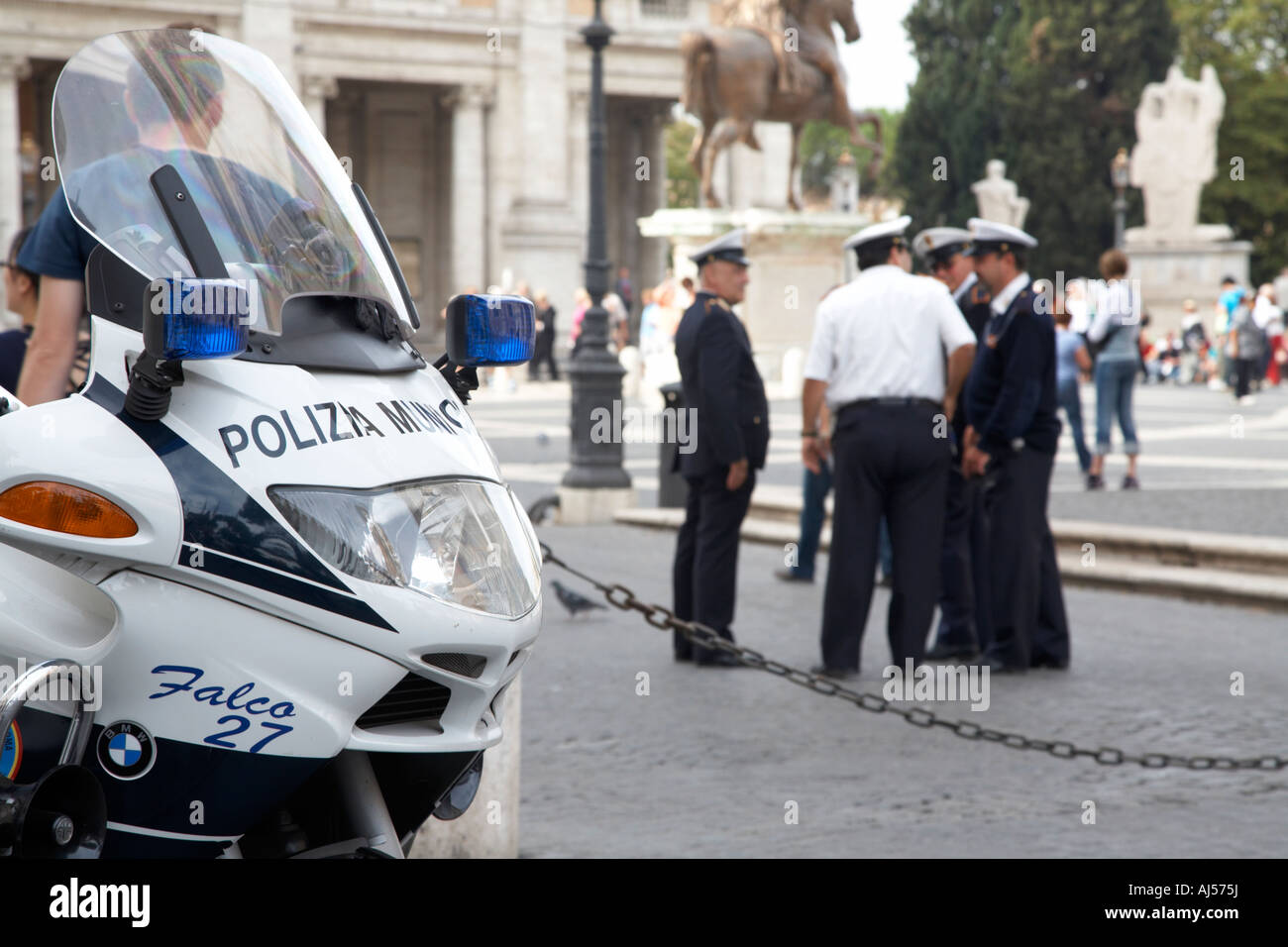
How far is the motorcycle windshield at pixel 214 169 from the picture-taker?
3.18 metres

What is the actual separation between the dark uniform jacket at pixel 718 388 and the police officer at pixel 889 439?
14.3 inches

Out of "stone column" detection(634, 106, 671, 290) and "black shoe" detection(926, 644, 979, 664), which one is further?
"stone column" detection(634, 106, 671, 290)

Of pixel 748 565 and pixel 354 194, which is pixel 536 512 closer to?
pixel 748 565

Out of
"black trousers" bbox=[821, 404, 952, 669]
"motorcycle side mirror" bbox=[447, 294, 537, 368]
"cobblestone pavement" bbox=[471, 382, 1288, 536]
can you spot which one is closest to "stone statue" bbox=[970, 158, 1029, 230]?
"cobblestone pavement" bbox=[471, 382, 1288, 536]

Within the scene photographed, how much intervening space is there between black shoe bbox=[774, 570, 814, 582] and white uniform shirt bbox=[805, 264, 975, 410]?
11.0 ft

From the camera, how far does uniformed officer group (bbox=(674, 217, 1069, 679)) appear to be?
7824 millimetres

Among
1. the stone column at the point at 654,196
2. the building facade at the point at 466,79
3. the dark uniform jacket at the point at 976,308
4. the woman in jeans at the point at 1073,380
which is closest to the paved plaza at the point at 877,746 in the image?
the dark uniform jacket at the point at 976,308

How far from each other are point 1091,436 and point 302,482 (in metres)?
19.7

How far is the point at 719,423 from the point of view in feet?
26.6

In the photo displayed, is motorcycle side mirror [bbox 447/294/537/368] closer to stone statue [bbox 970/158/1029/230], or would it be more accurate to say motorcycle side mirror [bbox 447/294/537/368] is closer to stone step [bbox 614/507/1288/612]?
stone step [bbox 614/507/1288/612]

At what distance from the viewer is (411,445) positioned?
3062 millimetres

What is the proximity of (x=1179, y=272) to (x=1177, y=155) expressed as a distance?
111 inches

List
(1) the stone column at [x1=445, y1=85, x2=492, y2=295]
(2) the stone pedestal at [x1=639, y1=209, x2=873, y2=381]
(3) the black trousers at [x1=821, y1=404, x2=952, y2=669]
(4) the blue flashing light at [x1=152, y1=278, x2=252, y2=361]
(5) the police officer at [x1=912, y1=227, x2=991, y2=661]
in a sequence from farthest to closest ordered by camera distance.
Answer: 1. (1) the stone column at [x1=445, y1=85, x2=492, y2=295]
2. (2) the stone pedestal at [x1=639, y1=209, x2=873, y2=381]
3. (5) the police officer at [x1=912, y1=227, x2=991, y2=661]
4. (3) the black trousers at [x1=821, y1=404, x2=952, y2=669]
5. (4) the blue flashing light at [x1=152, y1=278, x2=252, y2=361]

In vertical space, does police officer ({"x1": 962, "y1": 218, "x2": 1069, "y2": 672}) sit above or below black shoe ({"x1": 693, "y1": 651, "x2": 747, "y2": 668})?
above
